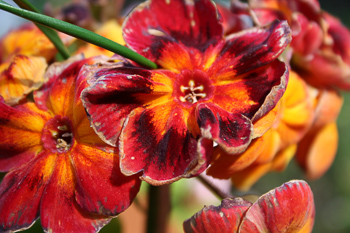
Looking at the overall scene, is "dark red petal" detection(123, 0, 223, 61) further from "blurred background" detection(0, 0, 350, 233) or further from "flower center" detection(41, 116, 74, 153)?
"blurred background" detection(0, 0, 350, 233)

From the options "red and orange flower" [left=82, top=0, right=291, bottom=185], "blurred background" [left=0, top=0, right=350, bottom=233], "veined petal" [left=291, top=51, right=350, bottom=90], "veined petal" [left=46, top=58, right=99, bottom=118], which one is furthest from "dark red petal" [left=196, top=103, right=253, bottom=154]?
"blurred background" [left=0, top=0, right=350, bottom=233]

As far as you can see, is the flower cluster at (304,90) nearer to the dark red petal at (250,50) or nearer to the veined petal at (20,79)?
the dark red petal at (250,50)

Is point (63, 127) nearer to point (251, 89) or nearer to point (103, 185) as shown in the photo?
point (103, 185)

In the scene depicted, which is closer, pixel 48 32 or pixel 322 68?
pixel 48 32

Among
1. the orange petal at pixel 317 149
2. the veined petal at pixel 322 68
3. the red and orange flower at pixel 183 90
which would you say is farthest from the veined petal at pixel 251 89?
the orange petal at pixel 317 149

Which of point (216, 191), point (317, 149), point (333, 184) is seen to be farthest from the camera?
point (333, 184)

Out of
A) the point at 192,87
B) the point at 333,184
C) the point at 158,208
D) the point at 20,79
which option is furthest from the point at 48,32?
the point at 333,184

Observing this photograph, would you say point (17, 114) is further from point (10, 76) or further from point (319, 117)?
point (319, 117)
